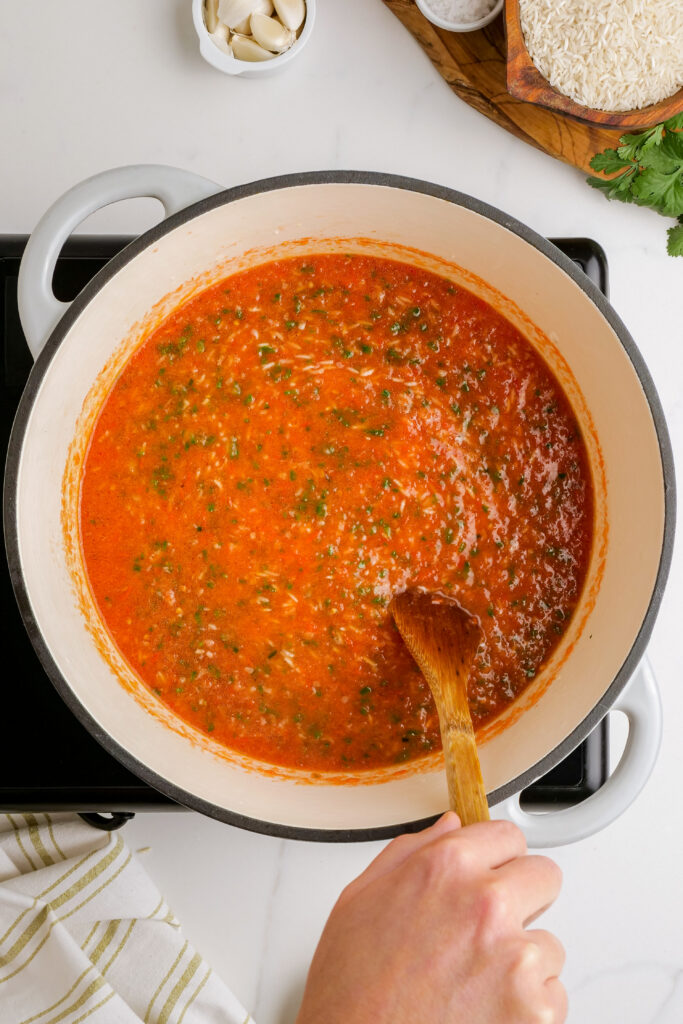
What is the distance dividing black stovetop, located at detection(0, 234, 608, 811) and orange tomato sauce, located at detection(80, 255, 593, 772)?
182 millimetres

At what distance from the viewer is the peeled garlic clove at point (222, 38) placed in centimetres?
196

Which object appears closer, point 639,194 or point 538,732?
point 538,732

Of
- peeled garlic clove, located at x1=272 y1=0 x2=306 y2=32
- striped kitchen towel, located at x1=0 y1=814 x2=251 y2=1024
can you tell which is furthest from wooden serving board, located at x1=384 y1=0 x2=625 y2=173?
striped kitchen towel, located at x1=0 y1=814 x2=251 y2=1024

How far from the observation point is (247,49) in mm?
1968

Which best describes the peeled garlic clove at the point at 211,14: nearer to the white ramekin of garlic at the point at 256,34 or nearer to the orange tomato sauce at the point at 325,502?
the white ramekin of garlic at the point at 256,34

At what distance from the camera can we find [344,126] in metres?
2.09

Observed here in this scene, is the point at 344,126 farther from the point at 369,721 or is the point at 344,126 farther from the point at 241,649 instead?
the point at 369,721

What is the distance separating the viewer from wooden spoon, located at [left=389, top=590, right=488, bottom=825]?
4.97 ft

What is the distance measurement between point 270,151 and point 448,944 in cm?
172

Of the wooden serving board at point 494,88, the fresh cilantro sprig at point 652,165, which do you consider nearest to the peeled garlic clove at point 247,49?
the wooden serving board at point 494,88

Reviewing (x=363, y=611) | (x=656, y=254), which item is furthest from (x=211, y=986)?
(x=656, y=254)

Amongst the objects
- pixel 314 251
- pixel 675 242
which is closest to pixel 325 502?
pixel 314 251

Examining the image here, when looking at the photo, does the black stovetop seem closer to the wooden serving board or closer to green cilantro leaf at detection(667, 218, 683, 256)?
the wooden serving board

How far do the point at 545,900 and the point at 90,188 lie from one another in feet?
4.57
